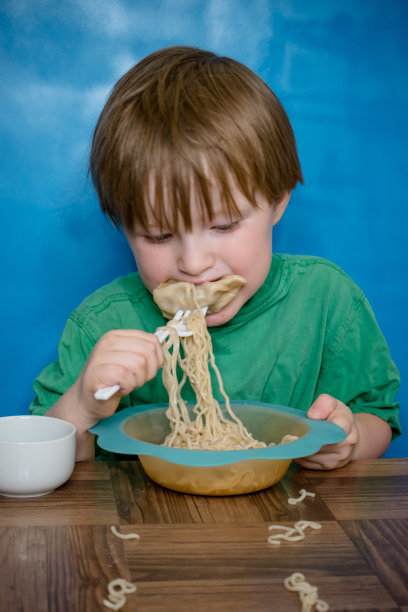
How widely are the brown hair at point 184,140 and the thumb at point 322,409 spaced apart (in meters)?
0.38

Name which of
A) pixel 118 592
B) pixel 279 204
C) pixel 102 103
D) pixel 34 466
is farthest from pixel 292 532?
pixel 102 103

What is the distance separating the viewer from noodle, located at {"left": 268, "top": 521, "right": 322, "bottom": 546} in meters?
0.86

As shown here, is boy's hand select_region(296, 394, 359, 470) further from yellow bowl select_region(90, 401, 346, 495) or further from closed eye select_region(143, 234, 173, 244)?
closed eye select_region(143, 234, 173, 244)

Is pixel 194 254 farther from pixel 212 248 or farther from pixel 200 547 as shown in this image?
pixel 200 547

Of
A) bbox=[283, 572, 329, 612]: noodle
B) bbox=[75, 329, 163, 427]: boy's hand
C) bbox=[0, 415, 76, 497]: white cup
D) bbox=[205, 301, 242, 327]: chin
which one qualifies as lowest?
bbox=[283, 572, 329, 612]: noodle

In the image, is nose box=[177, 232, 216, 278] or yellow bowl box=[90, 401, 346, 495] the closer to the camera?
yellow bowl box=[90, 401, 346, 495]

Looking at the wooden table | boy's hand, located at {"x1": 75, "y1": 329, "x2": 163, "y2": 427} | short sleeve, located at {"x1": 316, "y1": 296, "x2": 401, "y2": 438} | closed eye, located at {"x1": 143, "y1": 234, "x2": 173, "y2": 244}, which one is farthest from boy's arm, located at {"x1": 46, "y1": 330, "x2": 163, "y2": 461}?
short sleeve, located at {"x1": 316, "y1": 296, "x2": 401, "y2": 438}

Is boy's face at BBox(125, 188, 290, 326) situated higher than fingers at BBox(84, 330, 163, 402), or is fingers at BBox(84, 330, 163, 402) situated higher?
boy's face at BBox(125, 188, 290, 326)

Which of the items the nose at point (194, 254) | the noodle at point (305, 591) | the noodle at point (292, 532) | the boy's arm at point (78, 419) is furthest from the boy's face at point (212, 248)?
the noodle at point (305, 591)

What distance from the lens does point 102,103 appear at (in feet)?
5.69

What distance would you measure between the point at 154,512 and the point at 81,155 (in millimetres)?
1076

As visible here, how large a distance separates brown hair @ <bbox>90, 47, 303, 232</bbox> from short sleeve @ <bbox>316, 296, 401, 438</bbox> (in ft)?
1.27

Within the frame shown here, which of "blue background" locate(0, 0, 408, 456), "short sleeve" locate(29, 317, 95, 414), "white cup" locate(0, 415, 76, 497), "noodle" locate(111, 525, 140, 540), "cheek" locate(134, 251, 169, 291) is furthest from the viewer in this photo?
"blue background" locate(0, 0, 408, 456)

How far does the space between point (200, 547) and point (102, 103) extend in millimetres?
1227
